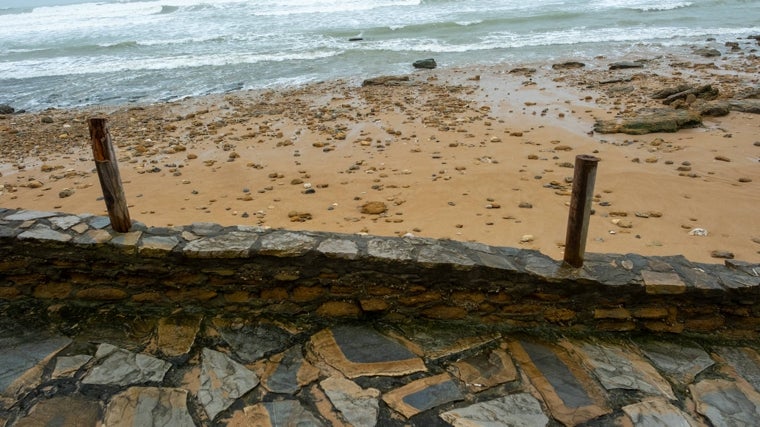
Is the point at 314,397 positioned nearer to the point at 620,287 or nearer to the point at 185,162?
the point at 620,287

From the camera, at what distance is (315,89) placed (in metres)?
12.6

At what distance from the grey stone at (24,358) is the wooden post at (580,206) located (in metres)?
3.39

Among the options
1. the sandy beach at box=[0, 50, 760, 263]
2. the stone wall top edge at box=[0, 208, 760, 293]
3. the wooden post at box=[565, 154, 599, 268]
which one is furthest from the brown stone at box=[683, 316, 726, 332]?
the sandy beach at box=[0, 50, 760, 263]

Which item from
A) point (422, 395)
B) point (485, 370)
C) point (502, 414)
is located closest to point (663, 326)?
point (485, 370)

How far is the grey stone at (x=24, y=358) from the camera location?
9.85 feet

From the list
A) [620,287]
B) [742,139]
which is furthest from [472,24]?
[620,287]

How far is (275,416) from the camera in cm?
284

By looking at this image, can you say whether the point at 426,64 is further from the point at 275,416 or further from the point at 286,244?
the point at 275,416

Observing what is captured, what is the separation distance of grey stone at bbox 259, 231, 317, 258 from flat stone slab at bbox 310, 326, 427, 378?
0.59 metres

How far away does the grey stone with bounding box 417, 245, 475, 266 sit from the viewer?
10.8 ft

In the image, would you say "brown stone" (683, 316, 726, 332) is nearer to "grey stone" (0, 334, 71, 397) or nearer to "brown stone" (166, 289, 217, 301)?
"brown stone" (166, 289, 217, 301)

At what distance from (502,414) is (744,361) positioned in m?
1.71

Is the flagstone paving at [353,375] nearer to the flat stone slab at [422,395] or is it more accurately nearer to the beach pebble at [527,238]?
the flat stone slab at [422,395]

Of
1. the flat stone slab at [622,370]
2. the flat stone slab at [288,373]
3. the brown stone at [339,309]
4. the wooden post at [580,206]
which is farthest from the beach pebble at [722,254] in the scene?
the flat stone slab at [288,373]
